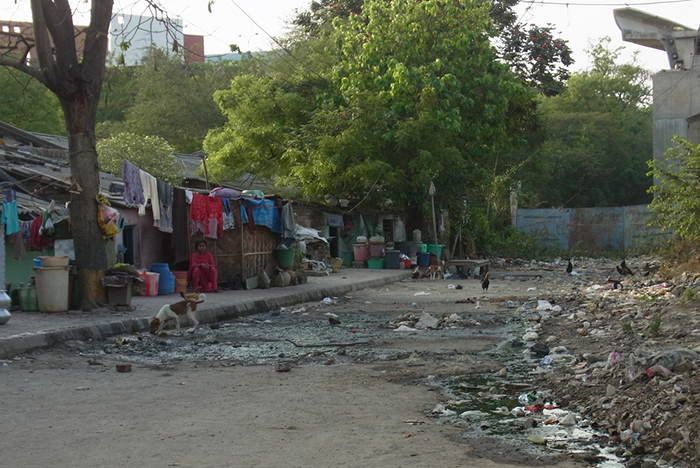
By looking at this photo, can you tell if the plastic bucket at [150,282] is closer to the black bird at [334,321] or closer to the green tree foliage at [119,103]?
the black bird at [334,321]

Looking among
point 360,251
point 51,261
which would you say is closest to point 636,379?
point 51,261

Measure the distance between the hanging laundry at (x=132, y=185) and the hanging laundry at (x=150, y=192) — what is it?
0.41 ft

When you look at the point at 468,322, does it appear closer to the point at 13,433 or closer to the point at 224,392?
the point at 224,392

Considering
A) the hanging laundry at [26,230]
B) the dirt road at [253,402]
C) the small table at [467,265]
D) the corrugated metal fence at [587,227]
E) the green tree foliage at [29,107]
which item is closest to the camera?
the dirt road at [253,402]

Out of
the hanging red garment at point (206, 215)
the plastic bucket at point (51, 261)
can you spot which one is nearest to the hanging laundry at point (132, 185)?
the hanging red garment at point (206, 215)

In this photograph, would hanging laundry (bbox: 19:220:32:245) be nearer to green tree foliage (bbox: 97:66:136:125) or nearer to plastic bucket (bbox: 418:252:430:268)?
plastic bucket (bbox: 418:252:430:268)

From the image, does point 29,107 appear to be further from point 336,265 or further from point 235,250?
point 235,250

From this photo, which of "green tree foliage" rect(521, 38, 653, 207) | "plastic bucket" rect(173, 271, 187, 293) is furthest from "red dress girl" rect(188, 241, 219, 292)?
"green tree foliage" rect(521, 38, 653, 207)

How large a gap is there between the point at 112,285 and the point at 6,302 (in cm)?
262

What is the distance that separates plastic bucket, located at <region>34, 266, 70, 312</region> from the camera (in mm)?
12891

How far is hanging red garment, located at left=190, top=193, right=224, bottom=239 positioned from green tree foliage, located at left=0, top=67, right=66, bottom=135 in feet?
67.1

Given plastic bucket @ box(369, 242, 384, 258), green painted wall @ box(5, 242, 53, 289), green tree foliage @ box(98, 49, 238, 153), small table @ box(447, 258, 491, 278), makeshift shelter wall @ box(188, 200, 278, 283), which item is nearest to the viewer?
green painted wall @ box(5, 242, 53, 289)

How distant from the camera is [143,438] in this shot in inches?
202

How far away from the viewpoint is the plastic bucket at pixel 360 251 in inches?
1180
